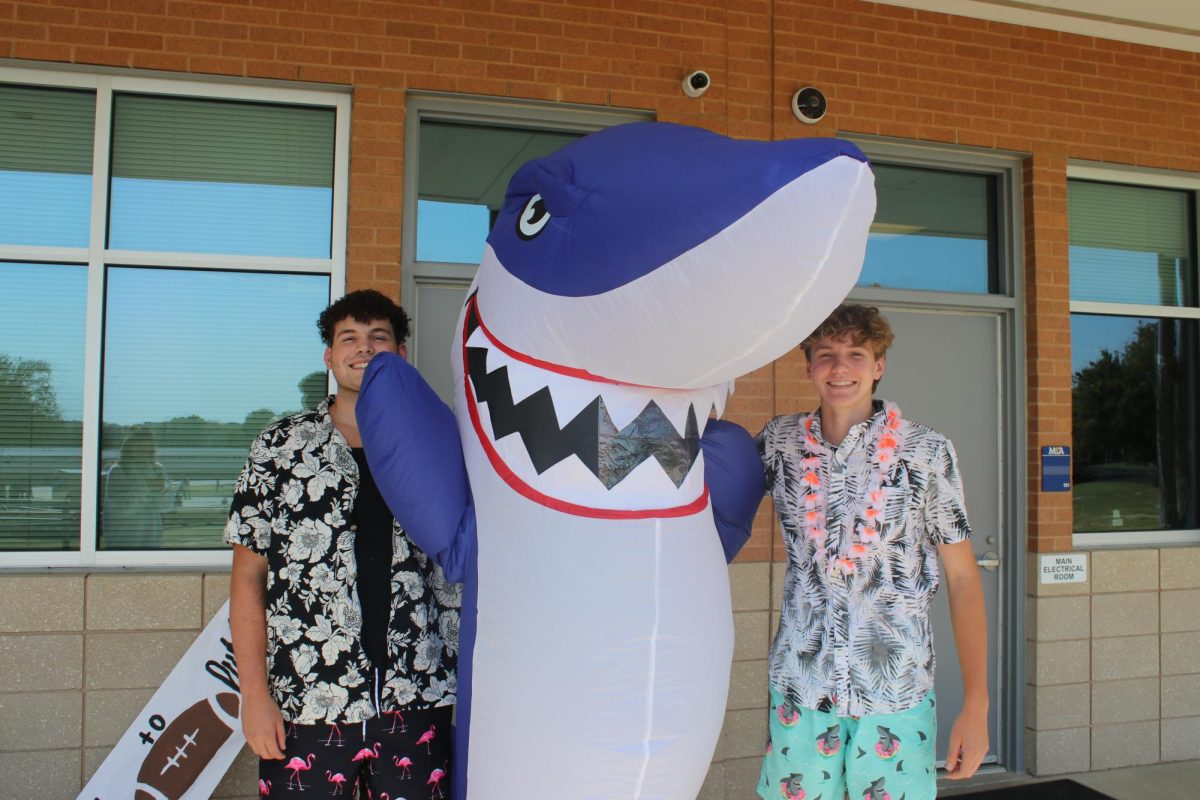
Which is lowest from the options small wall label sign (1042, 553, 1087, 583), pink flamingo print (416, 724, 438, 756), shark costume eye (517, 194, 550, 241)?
pink flamingo print (416, 724, 438, 756)

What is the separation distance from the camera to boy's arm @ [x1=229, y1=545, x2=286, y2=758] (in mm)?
1951

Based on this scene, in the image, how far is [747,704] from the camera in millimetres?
3754

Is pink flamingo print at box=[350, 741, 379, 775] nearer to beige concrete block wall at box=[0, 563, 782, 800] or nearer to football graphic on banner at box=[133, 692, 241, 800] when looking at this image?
football graphic on banner at box=[133, 692, 241, 800]

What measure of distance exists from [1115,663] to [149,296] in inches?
183

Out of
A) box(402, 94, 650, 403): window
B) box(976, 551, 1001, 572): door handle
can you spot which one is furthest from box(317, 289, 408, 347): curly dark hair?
box(976, 551, 1001, 572): door handle

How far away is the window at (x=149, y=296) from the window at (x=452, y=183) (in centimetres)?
31

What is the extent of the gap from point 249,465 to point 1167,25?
188 inches

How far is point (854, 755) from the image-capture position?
1981mm

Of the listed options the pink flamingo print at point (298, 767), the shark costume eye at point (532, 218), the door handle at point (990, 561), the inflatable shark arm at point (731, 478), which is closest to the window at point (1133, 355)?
the door handle at point (990, 561)

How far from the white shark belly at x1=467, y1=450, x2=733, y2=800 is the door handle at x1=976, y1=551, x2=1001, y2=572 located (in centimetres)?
301

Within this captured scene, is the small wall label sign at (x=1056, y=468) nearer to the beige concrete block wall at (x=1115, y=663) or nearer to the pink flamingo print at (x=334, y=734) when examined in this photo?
the beige concrete block wall at (x=1115, y=663)

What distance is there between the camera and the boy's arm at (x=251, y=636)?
1.95m

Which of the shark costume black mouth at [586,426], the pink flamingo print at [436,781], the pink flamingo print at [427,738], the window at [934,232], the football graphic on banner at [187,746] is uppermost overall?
the window at [934,232]

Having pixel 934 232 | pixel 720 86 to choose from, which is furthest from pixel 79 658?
pixel 934 232
